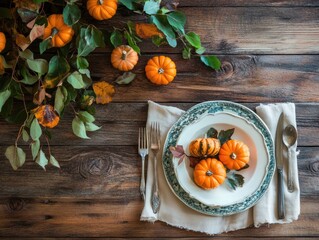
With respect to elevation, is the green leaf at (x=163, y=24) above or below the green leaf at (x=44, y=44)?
above

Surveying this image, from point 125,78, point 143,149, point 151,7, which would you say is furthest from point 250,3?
point 143,149

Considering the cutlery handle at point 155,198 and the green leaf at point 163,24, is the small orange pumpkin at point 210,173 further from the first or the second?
the green leaf at point 163,24

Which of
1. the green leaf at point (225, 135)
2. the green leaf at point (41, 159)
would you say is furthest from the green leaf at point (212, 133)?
the green leaf at point (41, 159)

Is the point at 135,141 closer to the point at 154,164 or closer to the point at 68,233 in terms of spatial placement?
the point at 154,164

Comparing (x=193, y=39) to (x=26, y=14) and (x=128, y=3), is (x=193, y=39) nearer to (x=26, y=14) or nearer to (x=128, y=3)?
(x=128, y=3)

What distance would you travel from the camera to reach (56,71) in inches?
43.1

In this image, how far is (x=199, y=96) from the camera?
3.96ft

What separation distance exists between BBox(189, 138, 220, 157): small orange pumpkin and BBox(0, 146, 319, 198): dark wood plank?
0.59ft

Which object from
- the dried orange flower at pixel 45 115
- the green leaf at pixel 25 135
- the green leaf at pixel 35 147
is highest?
the dried orange flower at pixel 45 115

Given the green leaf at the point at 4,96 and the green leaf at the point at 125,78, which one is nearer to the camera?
the green leaf at the point at 4,96

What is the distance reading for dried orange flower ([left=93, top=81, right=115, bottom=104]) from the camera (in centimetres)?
118

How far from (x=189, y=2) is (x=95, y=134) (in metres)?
0.48

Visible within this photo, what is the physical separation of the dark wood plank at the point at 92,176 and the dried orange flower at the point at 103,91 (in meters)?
0.14

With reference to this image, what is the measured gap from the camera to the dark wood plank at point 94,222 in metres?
1.17
